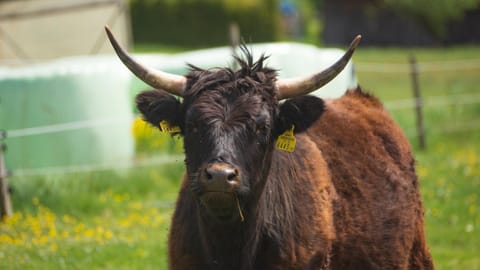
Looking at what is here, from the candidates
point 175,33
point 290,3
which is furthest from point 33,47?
point 290,3

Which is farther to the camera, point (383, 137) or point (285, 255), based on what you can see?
point (383, 137)

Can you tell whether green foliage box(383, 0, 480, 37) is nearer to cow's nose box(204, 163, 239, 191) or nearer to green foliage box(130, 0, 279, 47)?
green foliage box(130, 0, 279, 47)

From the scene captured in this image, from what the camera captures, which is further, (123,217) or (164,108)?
(123,217)

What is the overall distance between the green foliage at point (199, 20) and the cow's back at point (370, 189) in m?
40.5

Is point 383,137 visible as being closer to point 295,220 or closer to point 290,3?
point 295,220

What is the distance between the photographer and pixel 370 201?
6.72 metres

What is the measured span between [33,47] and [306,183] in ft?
64.5

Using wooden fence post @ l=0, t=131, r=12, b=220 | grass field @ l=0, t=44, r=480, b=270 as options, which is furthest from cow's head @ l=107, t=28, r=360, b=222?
wooden fence post @ l=0, t=131, r=12, b=220

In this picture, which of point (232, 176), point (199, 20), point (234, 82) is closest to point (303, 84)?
point (234, 82)

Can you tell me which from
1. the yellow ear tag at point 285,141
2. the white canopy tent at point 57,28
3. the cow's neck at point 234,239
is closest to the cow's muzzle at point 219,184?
the cow's neck at point 234,239

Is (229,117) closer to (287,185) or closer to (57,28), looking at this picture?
(287,185)

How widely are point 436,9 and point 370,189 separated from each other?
40.7 meters

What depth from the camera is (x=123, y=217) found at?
35.0 feet

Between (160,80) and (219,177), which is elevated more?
(160,80)
